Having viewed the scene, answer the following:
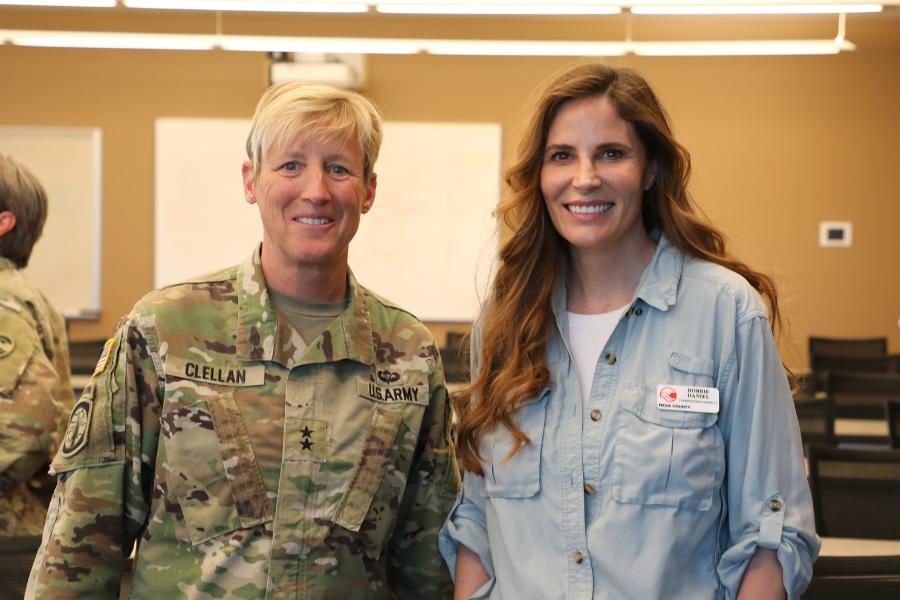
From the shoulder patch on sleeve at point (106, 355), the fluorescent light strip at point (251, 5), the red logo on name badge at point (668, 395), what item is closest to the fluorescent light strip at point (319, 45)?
the fluorescent light strip at point (251, 5)

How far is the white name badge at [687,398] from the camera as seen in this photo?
5.89ft

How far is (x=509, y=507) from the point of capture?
1899mm

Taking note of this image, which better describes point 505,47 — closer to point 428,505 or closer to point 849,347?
point 849,347

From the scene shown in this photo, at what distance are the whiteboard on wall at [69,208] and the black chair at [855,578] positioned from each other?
7.99m

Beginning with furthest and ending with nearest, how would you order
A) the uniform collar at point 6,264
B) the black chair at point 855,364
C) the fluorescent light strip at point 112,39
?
1. the fluorescent light strip at point 112,39
2. the black chair at point 855,364
3. the uniform collar at point 6,264

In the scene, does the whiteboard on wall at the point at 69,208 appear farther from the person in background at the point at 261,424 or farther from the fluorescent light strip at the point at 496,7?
the person in background at the point at 261,424

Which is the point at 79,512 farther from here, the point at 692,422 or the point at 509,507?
the point at 692,422

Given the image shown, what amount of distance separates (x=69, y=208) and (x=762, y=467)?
8352mm

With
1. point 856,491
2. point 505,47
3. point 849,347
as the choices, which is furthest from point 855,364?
point 856,491

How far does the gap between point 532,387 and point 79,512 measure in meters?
0.82

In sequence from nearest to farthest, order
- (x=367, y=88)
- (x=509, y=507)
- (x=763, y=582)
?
1. (x=763, y=582)
2. (x=509, y=507)
3. (x=367, y=88)

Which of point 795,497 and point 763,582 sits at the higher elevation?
point 795,497

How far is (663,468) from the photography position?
1.78 meters

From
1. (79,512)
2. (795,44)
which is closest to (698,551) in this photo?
(79,512)
